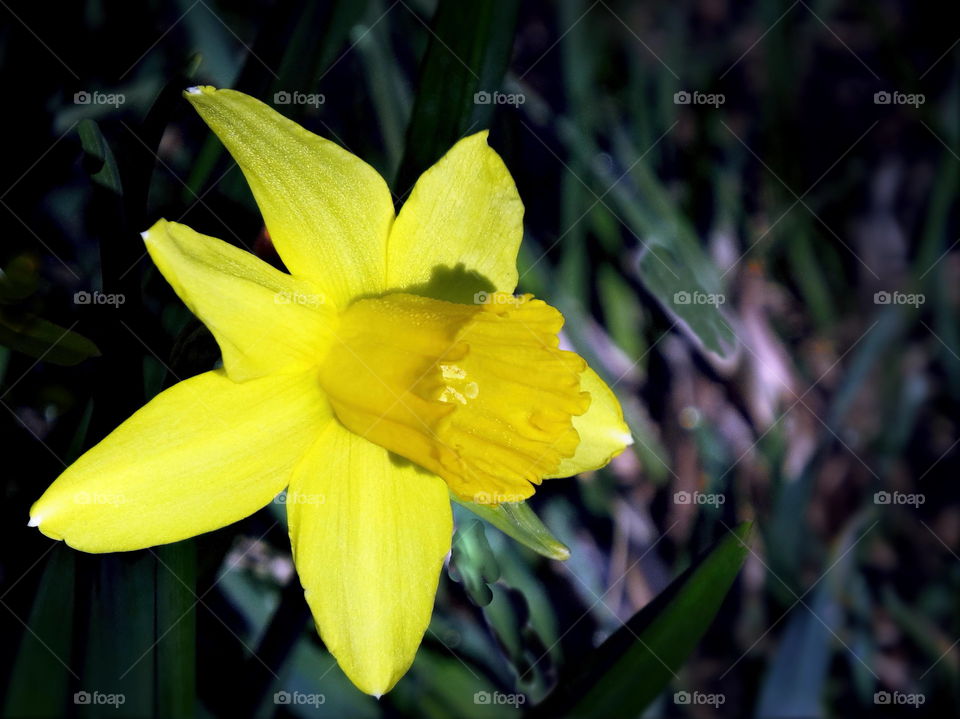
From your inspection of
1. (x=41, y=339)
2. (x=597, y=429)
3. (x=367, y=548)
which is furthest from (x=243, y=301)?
(x=597, y=429)

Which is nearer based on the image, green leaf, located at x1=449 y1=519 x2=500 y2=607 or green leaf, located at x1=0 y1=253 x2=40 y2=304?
green leaf, located at x1=0 y1=253 x2=40 y2=304

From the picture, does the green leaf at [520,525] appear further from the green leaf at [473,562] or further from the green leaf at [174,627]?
the green leaf at [174,627]

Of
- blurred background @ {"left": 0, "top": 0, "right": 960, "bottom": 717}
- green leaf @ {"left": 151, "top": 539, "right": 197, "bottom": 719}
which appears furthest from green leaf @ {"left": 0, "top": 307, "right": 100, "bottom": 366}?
green leaf @ {"left": 151, "top": 539, "right": 197, "bottom": 719}

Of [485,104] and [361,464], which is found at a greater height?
[485,104]

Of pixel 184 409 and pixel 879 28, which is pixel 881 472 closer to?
pixel 879 28

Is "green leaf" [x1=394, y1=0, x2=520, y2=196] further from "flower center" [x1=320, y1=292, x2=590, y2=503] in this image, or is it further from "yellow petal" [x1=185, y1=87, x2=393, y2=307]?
"flower center" [x1=320, y1=292, x2=590, y2=503]

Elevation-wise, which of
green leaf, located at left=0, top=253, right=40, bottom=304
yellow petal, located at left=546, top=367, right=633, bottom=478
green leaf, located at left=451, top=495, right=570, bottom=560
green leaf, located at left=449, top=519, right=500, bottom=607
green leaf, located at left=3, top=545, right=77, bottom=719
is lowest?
green leaf, located at left=449, top=519, right=500, bottom=607

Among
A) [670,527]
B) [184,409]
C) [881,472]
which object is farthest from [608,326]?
[184,409]
